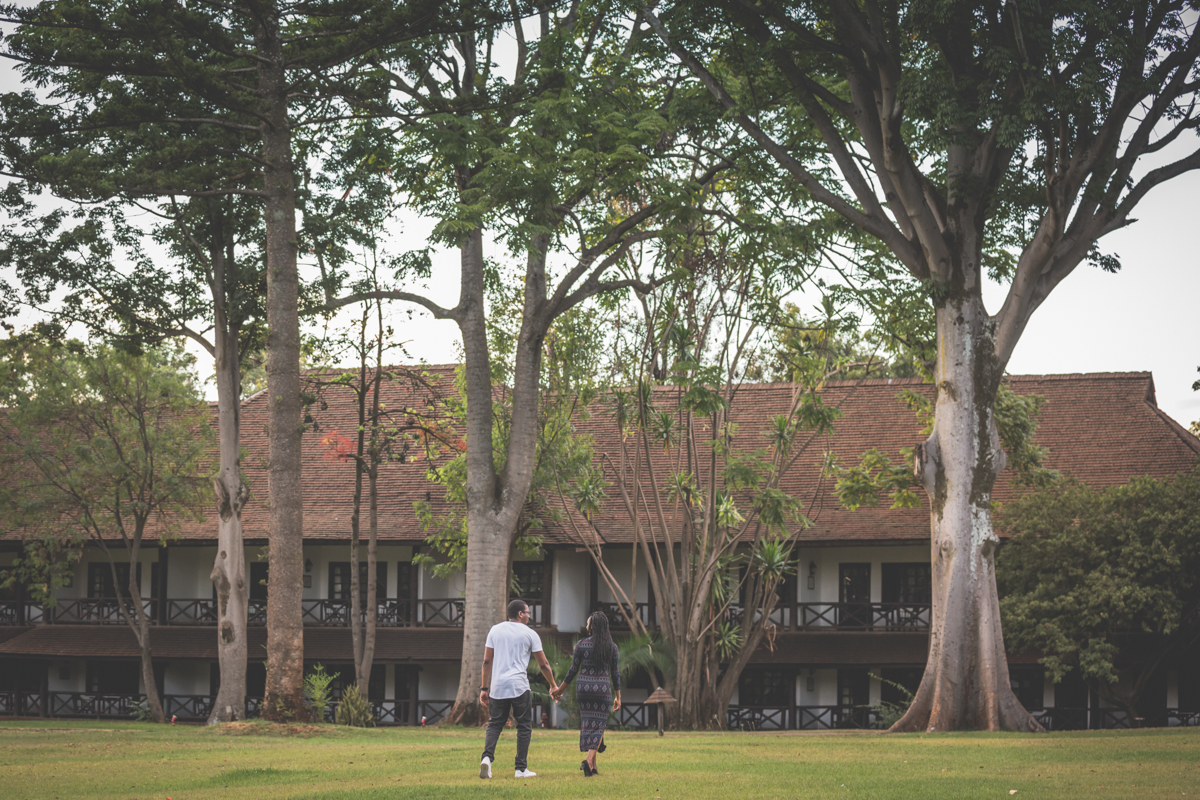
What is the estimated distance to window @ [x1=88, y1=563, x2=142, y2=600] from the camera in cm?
3278

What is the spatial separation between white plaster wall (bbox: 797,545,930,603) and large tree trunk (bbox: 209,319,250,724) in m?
12.6

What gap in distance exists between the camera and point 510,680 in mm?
9906

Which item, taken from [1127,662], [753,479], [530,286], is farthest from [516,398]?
[1127,662]

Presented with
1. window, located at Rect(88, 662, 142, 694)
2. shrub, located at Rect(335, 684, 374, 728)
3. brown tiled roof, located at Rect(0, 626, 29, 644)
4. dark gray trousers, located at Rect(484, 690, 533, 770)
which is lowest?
window, located at Rect(88, 662, 142, 694)

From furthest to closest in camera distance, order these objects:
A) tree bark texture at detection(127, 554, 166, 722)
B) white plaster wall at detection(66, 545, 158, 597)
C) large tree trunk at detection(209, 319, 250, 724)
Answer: white plaster wall at detection(66, 545, 158, 597) → tree bark texture at detection(127, 554, 166, 722) → large tree trunk at detection(209, 319, 250, 724)

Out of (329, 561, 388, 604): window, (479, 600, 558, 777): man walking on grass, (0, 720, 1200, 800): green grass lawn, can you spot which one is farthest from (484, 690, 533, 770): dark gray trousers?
(329, 561, 388, 604): window

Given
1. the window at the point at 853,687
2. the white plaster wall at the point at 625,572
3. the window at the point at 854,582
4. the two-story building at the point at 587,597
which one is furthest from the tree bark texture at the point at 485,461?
the window at the point at 853,687

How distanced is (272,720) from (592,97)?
10356 millimetres

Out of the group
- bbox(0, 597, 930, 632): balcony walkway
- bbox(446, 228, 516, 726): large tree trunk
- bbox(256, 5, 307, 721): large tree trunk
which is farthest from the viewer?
bbox(0, 597, 930, 632): balcony walkway

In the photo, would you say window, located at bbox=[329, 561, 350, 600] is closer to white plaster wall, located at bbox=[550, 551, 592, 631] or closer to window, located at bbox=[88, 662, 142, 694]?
white plaster wall, located at bbox=[550, 551, 592, 631]

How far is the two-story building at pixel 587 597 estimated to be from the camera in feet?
89.8

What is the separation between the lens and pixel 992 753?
12.2 metres

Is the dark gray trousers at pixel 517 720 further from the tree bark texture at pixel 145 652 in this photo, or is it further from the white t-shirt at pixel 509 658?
the tree bark texture at pixel 145 652

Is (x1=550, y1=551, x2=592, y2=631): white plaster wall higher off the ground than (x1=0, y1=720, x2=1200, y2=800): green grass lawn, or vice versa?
(x1=550, y1=551, x2=592, y2=631): white plaster wall
